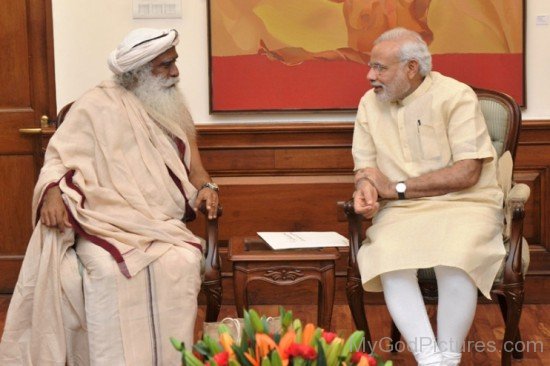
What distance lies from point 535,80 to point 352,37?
0.94 meters

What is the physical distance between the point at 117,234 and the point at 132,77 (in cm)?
78

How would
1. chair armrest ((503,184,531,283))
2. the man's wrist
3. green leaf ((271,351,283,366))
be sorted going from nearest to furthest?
green leaf ((271,351,283,366))
chair armrest ((503,184,531,283))
the man's wrist

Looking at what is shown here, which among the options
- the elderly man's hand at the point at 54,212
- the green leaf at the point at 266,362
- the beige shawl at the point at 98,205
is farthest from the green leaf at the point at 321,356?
the elderly man's hand at the point at 54,212

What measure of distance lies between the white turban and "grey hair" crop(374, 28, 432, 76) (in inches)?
35.4

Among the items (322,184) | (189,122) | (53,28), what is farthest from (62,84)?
(322,184)

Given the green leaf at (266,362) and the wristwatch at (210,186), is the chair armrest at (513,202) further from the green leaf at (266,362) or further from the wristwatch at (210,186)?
the green leaf at (266,362)

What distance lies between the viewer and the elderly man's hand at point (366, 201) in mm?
4102

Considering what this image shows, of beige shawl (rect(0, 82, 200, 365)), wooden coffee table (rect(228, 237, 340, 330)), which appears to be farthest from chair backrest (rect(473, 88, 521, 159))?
beige shawl (rect(0, 82, 200, 365))

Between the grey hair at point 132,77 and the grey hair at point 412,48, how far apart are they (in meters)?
1.00

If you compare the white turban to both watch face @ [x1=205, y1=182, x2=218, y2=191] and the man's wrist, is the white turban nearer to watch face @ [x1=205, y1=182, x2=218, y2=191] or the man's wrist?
watch face @ [x1=205, y1=182, x2=218, y2=191]

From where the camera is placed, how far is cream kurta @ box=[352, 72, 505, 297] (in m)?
3.93

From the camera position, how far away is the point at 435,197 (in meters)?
4.18

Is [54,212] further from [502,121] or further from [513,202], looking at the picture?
[502,121]

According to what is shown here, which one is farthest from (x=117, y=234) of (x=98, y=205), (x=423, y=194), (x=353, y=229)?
(x=423, y=194)
